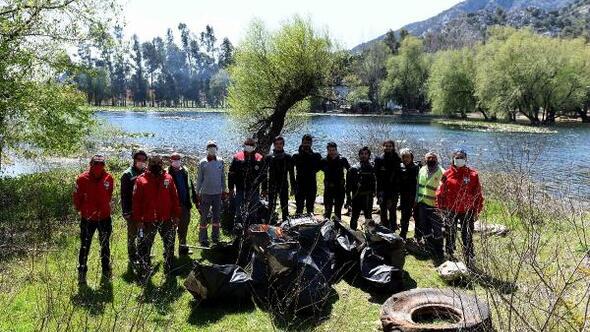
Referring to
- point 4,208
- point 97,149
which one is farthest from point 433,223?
point 97,149

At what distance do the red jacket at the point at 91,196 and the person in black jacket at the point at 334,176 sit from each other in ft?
13.6

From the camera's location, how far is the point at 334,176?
9.45m

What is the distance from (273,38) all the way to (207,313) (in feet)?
58.5

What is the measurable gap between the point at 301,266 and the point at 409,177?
349cm

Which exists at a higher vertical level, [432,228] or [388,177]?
[388,177]

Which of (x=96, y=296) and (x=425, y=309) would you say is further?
(x=96, y=296)

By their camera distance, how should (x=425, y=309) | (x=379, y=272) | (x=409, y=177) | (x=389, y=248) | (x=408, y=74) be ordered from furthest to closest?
(x=408, y=74), (x=409, y=177), (x=389, y=248), (x=379, y=272), (x=425, y=309)

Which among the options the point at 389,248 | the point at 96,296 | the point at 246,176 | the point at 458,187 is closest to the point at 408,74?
the point at 246,176

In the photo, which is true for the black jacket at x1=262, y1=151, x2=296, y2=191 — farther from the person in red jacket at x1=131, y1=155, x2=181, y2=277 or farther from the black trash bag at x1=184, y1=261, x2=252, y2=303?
the black trash bag at x1=184, y1=261, x2=252, y2=303

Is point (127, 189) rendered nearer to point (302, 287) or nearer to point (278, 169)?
point (278, 169)

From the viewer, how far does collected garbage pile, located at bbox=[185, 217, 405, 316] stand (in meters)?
6.22

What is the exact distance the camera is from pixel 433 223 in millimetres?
8250

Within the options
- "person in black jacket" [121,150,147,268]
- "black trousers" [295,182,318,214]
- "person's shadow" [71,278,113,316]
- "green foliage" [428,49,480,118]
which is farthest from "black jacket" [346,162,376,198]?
"green foliage" [428,49,480,118]

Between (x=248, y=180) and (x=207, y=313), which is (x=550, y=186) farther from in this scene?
(x=207, y=313)
